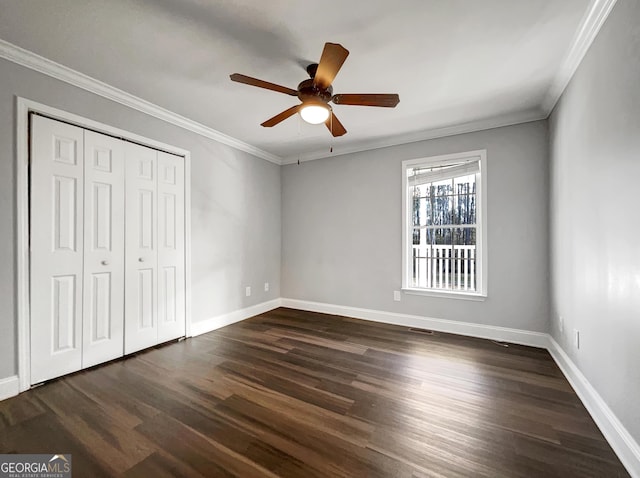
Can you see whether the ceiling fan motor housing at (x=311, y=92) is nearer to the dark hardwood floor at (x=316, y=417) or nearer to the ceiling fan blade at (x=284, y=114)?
the ceiling fan blade at (x=284, y=114)

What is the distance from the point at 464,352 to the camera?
108 inches

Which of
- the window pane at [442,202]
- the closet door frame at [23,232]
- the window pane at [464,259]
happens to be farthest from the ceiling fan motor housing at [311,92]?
the window pane at [464,259]

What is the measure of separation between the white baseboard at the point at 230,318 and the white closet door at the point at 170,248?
0.65 ft

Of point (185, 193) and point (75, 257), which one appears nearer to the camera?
point (75, 257)

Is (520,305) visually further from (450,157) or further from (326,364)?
(326,364)

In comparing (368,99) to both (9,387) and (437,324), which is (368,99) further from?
(9,387)

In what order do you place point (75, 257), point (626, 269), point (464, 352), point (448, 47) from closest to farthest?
1. point (626, 269)
2. point (448, 47)
3. point (75, 257)
4. point (464, 352)

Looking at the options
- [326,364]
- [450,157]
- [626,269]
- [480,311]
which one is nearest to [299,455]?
[326,364]

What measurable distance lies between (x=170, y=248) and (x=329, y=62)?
256 cm

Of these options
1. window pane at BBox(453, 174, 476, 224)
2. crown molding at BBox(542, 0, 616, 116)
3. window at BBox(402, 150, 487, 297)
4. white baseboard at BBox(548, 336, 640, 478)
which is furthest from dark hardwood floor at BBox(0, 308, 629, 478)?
crown molding at BBox(542, 0, 616, 116)

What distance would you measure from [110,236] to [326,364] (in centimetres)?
239

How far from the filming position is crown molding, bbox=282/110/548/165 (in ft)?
9.57

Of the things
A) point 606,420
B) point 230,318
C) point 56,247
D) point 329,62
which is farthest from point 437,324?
point 56,247

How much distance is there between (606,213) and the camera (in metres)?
1.61
